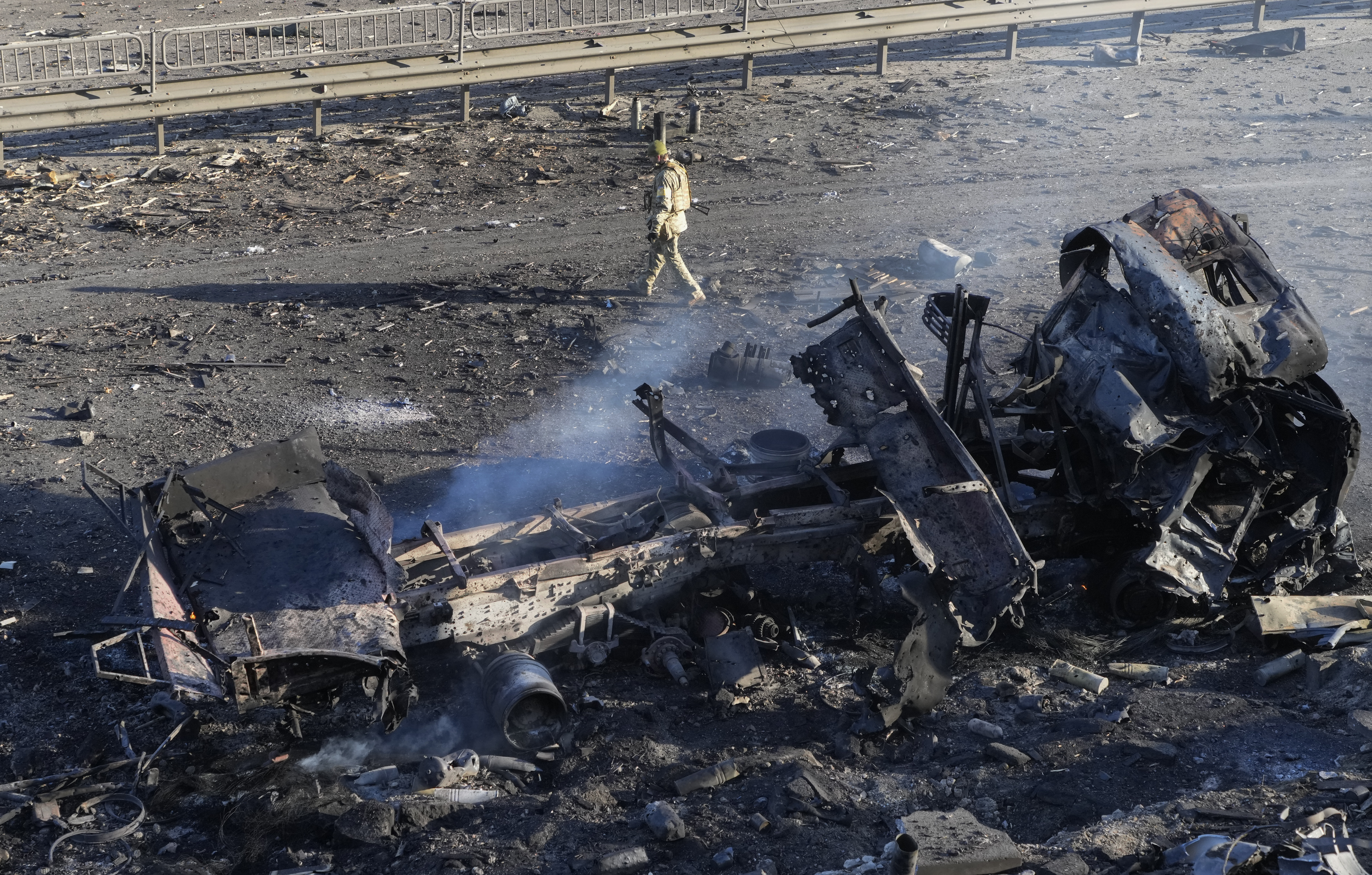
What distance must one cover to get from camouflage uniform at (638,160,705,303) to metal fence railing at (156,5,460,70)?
→ 5295mm

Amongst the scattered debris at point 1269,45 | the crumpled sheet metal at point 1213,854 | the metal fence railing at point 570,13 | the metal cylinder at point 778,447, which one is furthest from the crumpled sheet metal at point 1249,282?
the scattered debris at point 1269,45

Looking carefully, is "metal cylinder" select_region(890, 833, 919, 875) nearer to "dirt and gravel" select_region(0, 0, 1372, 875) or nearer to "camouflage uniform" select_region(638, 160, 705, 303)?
"dirt and gravel" select_region(0, 0, 1372, 875)

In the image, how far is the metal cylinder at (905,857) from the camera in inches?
188

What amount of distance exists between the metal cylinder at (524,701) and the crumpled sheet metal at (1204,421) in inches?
140

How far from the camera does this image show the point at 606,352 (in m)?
11.4

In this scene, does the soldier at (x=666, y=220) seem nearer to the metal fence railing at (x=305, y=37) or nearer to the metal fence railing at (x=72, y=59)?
the metal fence railing at (x=305, y=37)

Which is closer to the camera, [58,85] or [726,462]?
[726,462]

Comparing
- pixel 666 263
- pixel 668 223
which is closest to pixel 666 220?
pixel 668 223

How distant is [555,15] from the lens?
60.5 ft

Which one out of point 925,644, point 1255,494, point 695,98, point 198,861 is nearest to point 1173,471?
point 1255,494

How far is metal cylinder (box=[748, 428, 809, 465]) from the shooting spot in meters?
8.35

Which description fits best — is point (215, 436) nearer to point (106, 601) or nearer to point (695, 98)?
point (106, 601)

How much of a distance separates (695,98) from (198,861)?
13786 millimetres

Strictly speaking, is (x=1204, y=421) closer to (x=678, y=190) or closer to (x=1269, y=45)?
(x=678, y=190)
